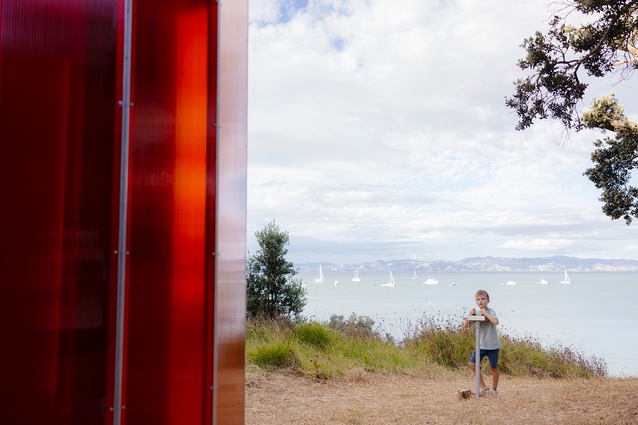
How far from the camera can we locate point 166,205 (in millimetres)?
2881

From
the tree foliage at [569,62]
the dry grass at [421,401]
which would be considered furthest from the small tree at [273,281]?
the tree foliage at [569,62]

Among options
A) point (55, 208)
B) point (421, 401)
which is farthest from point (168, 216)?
point (421, 401)

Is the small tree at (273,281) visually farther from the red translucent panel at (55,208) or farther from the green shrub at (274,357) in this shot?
the red translucent panel at (55,208)

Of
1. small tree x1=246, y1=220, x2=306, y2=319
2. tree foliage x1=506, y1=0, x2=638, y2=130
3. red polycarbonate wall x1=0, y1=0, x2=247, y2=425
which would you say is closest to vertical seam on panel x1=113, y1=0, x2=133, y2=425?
red polycarbonate wall x1=0, y1=0, x2=247, y2=425

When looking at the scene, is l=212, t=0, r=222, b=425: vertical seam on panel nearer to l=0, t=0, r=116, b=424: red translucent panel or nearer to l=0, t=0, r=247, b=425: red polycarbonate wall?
l=0, t=0, r=247, b=425: red polycarbonate wall

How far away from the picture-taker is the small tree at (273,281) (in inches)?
552

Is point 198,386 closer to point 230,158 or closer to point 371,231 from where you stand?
point 230,158

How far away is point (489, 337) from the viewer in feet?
23.4

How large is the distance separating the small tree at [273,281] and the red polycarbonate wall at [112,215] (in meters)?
10.9

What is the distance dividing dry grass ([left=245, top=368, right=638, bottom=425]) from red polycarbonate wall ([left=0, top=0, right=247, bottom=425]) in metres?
3.24

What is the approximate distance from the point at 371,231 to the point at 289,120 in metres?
40.5

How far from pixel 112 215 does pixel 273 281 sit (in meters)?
11.5

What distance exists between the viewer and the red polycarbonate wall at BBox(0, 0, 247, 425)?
2.52m

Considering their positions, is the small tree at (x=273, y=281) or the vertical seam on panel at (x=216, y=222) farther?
the small tree at (x=273, y=281)
